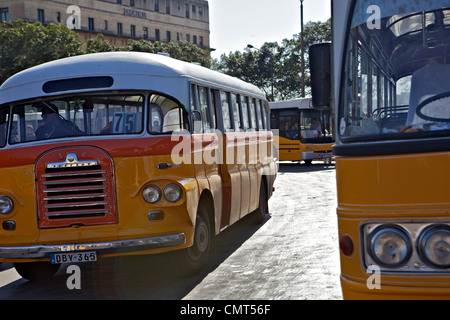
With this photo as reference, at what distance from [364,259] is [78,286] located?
4.56 m

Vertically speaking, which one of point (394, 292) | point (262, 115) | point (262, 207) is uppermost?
point (262, 115)

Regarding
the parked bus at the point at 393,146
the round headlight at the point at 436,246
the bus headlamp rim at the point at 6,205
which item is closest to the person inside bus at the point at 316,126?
the bus headlamp rim at the point at 6,205

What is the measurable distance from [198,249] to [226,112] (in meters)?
2.71

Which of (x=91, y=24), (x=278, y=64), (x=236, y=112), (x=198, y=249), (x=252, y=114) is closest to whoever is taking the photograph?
(x=198, y=249)

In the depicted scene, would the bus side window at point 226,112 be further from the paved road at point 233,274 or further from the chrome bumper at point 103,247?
the chrome bumper at point 103,247

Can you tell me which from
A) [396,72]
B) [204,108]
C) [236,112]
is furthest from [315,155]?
[396,72]

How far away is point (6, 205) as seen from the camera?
287 inches

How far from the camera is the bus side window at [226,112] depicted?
32.2ft

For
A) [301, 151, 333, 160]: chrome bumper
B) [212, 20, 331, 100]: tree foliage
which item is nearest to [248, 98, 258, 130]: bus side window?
[301, 151, 333, 160]: chrome bumper

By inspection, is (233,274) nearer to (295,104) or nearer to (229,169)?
(229,169)

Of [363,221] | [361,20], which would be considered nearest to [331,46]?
[361,20]

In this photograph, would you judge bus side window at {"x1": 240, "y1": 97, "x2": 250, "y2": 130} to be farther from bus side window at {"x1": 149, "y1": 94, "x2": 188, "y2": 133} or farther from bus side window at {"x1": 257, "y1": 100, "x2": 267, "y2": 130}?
bus side window at {"x1": 149, "y1": 94, "x2": 188, "y2": 133}

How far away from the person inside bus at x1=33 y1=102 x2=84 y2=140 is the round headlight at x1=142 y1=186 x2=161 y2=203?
1.03 m

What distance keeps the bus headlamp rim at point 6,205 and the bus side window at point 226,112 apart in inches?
137
